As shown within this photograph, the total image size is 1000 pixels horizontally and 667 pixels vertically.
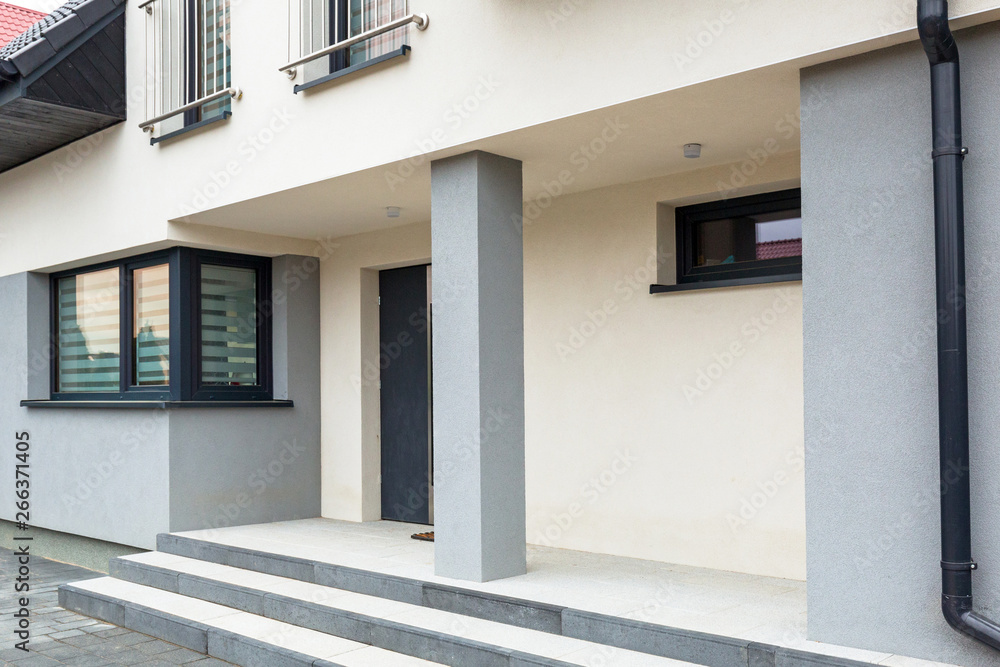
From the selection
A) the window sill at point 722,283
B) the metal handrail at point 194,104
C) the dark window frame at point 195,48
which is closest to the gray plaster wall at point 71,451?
the metal handrail at point 194,104

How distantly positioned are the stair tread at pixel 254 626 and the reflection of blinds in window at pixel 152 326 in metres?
2.00

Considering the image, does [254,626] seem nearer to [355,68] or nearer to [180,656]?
[180,656]

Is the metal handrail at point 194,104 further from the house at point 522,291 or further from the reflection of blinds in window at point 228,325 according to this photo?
the reflection of blinds in window at point 228,325

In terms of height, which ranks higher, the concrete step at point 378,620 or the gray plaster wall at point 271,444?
the gray plaster wall at point 271,444

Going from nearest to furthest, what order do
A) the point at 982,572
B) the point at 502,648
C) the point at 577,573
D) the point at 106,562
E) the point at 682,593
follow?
the point at 982,572
the point at 502,648
the point at 682,593
the point at 577,573
the point at 106,562

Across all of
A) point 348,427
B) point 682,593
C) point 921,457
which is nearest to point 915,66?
point 921,457

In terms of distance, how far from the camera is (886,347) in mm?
3947

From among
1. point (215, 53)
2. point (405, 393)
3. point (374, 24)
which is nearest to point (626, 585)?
point (405, 393)

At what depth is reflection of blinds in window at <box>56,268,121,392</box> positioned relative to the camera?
30.1 feet

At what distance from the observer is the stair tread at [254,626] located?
5.16 meters

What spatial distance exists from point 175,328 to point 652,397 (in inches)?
174

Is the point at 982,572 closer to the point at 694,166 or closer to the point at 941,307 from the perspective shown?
the point at 941,307

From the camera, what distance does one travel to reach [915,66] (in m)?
3.90

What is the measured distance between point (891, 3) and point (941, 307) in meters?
1.28
